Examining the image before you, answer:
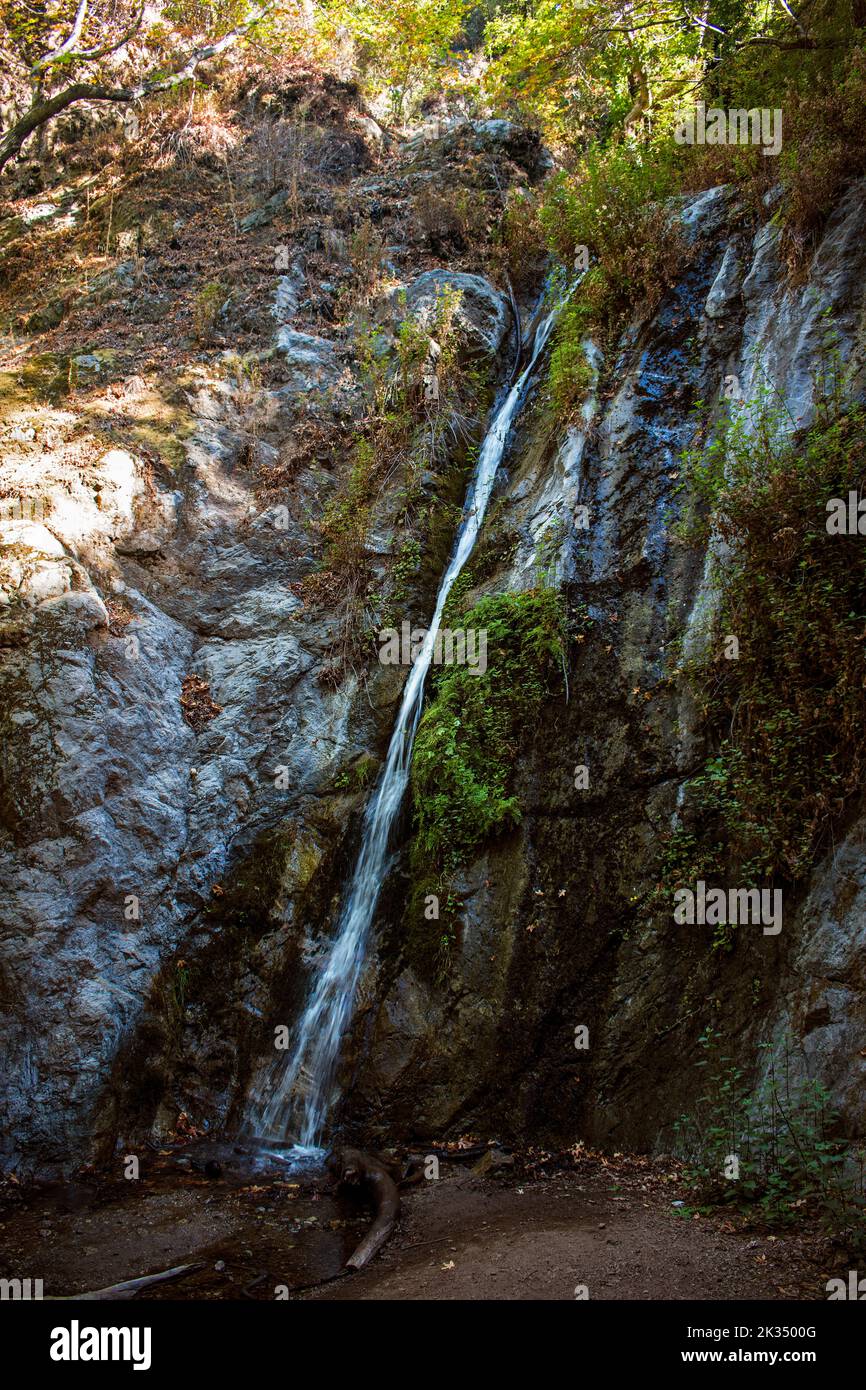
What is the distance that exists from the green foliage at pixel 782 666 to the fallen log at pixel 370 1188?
3122mm

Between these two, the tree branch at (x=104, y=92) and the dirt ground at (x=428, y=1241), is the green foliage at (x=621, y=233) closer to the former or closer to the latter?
the tree branch at (x=104, y=92)

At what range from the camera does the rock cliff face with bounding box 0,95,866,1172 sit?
6211 mm

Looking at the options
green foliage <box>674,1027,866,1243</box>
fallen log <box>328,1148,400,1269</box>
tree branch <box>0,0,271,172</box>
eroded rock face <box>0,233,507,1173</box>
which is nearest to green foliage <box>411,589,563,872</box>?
eroded rock face <box>0,233,507,1173</box>

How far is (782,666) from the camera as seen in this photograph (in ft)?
19.8

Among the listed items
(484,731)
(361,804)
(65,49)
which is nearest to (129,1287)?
(361,804)

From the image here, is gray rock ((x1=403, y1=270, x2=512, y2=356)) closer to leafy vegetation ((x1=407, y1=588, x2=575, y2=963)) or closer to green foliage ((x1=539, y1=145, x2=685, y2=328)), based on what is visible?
green foliage ((x1=539, y1=145, x2=685, y2=328))

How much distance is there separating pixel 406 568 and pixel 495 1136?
632 cm

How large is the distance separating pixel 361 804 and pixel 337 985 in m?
1.86

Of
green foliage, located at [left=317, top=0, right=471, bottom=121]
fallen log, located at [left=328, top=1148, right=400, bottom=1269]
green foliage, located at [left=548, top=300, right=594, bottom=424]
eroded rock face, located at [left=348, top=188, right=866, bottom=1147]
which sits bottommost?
fallen log, located at [left=328, top=1148, right=400, bottom=1269]

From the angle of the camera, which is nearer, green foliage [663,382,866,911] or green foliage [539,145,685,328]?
green foliage [663,382,866,911]

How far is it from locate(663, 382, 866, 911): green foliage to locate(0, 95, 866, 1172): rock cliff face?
0.34 metres

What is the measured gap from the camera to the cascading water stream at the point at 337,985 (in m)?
6.89

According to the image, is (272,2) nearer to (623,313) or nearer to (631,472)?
(623,313)
